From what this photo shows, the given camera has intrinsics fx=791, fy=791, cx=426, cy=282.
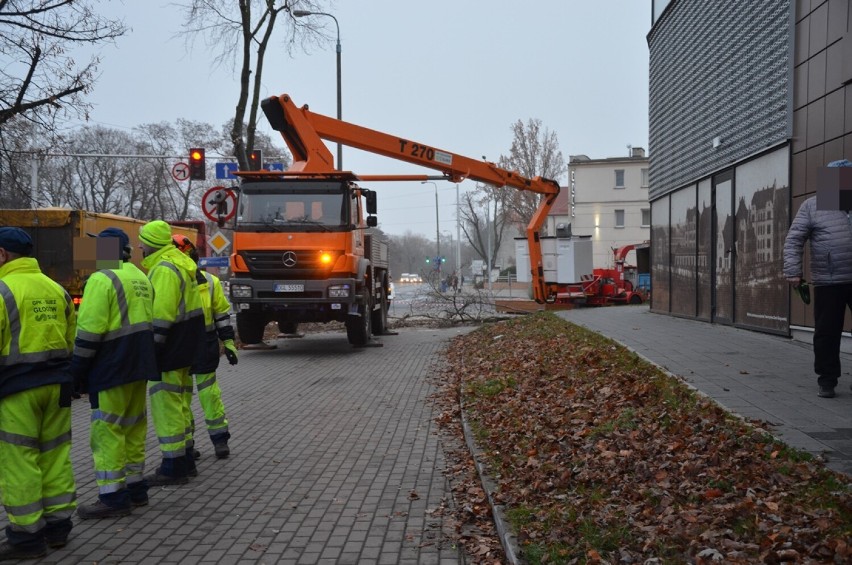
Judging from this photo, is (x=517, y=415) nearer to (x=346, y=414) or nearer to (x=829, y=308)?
(x=346, y=414)

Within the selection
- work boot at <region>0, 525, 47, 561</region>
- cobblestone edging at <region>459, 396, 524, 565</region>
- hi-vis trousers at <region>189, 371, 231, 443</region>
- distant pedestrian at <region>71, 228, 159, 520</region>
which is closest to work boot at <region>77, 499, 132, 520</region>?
distant pedestrian at <region>71, 228, 159, 520</region>

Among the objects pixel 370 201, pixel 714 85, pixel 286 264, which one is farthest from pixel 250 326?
pixel 714 85

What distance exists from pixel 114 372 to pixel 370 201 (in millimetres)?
11401

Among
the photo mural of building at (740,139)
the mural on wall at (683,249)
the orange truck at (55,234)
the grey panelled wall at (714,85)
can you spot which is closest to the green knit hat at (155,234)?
the orange truck at (55,234)

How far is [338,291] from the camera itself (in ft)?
49.8

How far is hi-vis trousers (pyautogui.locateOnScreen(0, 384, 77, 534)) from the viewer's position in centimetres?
452

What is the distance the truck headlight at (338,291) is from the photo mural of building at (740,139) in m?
6.81

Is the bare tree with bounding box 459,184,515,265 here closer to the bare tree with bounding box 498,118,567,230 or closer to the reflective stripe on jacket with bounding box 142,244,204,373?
the bare tree with bounding box 498,118,567,230

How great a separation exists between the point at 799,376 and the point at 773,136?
15.7ft

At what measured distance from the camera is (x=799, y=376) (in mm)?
7805

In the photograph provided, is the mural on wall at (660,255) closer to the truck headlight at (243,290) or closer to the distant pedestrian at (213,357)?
the truck headlight at (243,290)

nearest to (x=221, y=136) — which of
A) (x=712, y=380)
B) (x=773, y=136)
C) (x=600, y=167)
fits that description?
(x=600, y=167)

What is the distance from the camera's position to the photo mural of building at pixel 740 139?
392 inches

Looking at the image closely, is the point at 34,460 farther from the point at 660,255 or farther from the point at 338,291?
the point at 660,255
